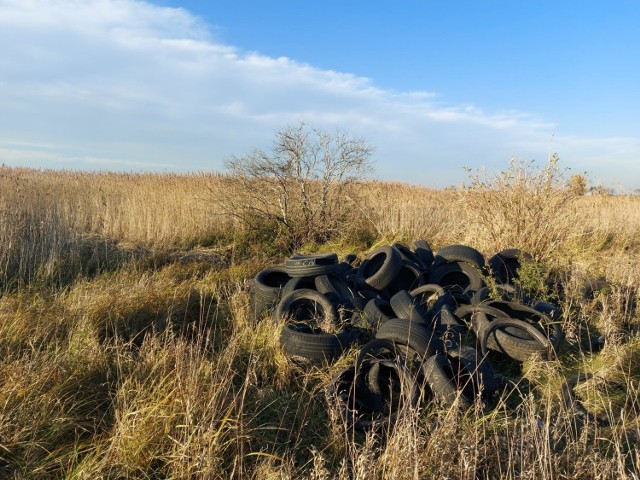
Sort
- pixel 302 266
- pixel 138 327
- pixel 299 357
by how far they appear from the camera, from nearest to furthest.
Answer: pixel 299 357 → pixel 138 327 → pixel 302 266

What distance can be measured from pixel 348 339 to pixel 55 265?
17.7 feet

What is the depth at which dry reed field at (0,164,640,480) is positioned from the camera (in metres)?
2.74

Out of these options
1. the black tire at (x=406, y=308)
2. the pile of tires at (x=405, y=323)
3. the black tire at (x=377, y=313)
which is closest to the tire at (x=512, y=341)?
the pile of tires at (x=405, y=323)

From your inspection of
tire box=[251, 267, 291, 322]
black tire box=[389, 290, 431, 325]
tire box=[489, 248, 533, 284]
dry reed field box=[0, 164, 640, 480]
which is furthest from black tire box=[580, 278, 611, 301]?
tire box=[251, 267, 291, 322]

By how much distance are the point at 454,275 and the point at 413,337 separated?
3052 mm

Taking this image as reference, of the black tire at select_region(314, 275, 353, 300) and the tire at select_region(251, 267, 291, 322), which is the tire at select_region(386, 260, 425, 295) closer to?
the black tire at select_region(314, 275, 353, 300)

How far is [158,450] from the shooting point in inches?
112

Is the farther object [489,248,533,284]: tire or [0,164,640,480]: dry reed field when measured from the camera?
[489,248,533,284]: tire

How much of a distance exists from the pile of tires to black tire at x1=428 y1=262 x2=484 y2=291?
0.02 meters

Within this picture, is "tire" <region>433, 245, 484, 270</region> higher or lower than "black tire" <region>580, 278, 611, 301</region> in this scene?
higher

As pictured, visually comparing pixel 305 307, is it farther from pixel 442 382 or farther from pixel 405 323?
pixel 442 382

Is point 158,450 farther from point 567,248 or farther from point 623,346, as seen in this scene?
point 567,248

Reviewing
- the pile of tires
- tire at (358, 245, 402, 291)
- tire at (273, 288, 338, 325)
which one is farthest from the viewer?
tire at (358, 245, 402, 291)

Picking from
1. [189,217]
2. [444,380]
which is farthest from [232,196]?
[444,380]
